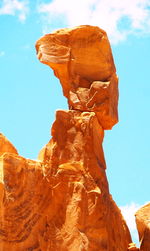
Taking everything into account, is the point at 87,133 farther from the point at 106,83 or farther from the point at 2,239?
the point at 2,239

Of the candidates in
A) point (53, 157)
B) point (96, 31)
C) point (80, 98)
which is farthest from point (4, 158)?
point (96, 31)

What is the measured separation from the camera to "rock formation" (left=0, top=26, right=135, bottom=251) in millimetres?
17172

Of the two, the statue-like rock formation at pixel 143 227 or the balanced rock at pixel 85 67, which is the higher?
the balanced rock at pixel 85 67

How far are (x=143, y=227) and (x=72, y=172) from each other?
281 centimetres

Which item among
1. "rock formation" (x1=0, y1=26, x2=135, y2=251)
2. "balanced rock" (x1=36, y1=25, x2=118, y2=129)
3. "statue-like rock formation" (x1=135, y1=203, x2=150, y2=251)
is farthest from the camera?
"statue-like rock formation" (x1=135, y1=203, x2=150, y2=251)

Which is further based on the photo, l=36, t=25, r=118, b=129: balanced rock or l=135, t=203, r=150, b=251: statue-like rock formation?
l=135, t=203, r=150, b=251: statue-like rock formation

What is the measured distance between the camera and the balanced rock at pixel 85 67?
63.3 feet

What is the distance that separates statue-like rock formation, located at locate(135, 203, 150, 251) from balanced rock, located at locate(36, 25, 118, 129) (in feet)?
7.47

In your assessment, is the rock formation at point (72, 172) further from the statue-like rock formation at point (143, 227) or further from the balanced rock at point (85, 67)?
the statue-like rock formation at point (143, 227)

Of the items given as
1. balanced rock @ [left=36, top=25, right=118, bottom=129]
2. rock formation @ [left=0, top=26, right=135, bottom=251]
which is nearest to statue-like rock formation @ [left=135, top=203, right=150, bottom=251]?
rock formation @ [left=0, top=26, right=135, bottom=251]

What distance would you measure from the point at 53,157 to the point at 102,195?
137 cm

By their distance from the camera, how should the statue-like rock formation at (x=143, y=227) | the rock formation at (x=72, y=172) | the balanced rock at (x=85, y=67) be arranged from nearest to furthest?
the rock formation at (x=72, y=172), the balanced rock at (x=85, y=67), the statue-like rock formation at (x=143, y=227)

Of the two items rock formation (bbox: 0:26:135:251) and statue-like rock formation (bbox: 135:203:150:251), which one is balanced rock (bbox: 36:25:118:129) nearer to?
rock formation (bbox: 0:26:135:251)

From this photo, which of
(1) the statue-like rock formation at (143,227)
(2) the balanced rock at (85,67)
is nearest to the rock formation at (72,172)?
(2) the balanced rock at (85,67)
